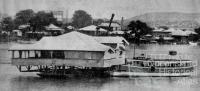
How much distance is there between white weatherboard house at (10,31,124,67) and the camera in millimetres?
10320

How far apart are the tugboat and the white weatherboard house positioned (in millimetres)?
833

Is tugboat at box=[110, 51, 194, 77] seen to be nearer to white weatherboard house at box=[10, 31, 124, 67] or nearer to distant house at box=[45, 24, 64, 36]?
white weatherboard house at box=[10, 31, 124, 67]

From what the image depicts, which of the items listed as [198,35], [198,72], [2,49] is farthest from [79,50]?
[198,35]

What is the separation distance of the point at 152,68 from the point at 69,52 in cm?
225

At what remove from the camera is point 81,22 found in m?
19.5

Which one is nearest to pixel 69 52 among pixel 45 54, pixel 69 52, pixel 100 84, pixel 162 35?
pixel 69 52

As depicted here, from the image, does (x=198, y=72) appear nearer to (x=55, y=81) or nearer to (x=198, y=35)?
(x=55, y=81)

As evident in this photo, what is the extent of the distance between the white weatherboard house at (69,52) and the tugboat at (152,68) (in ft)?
Result: 2.73

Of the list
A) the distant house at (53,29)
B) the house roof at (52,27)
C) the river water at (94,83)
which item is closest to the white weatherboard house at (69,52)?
the river water at (94,83)

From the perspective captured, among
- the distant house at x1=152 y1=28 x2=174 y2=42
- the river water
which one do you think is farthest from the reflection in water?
the distant house at x1=152 y1=28 x2=174 y2=42

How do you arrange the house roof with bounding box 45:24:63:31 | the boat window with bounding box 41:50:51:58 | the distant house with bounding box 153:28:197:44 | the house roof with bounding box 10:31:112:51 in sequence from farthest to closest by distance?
1. the distant house with bounding box 153:28:197:44
2. the house roof with bounding box 45:24:63:31
3. the boat window with bounding box 41:50:51:58
4. the house roof with bounding box 10:31:112:51

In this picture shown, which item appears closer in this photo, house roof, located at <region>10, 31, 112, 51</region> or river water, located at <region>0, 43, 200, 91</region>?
river water, located at <region>0, 43, 200, 91</region>

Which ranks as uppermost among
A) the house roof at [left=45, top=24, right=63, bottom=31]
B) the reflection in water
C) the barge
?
the house roof at [left=45, top=24, right=63, bottom=31]

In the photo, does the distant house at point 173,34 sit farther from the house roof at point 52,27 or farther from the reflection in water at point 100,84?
the reflection in water at point 100,84
